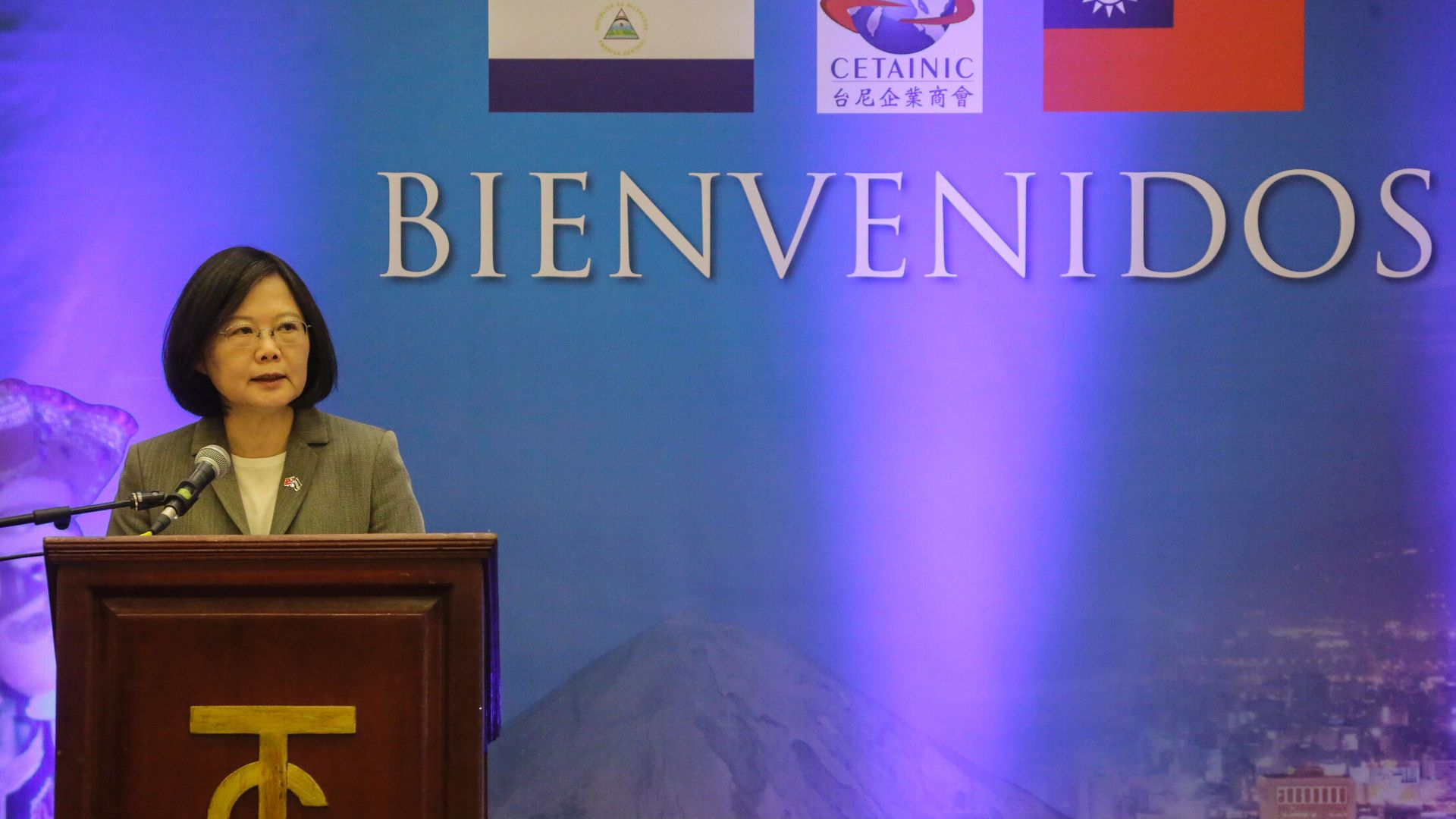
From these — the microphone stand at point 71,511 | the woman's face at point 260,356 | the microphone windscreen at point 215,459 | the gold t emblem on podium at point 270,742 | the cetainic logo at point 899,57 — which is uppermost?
the cetainic logo at point 899,57

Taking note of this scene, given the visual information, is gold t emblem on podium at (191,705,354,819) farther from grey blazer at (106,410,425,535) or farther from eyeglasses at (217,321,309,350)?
eyeglasses at (217,321,309,350)

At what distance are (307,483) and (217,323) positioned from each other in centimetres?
32

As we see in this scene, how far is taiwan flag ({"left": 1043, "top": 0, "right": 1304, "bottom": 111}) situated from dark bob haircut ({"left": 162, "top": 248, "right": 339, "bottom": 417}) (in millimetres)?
2141

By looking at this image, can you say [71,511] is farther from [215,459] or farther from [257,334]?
[257,334]

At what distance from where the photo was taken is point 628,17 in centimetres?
366

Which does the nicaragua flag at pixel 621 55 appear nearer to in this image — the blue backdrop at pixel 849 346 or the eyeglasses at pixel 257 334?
the blue backdrop at pixel 849 346

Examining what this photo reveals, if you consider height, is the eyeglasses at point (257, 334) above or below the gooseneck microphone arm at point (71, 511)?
above

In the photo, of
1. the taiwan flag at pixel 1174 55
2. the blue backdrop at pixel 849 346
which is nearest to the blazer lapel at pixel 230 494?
the blue backdrop at pixel 849 346

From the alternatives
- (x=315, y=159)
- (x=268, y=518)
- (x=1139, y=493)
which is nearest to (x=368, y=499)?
(x=268, y=518)

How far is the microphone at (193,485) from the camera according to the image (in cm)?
183

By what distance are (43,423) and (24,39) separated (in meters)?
1.05

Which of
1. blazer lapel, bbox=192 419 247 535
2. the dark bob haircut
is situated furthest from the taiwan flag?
blazer lapel, bbox=192 419 247 535

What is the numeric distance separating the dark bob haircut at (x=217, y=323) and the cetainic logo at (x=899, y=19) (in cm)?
183

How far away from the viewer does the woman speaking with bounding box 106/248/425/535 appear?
230 centimetres
